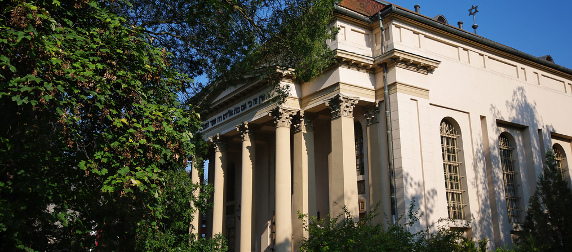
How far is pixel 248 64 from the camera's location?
51.5 ft

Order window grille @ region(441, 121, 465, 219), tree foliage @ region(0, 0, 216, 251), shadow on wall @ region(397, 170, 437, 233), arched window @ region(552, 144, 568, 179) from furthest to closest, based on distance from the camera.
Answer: arched window @ region(552, 144, 568, 179)
window grille @ region(441, 121, 465, 219)
shadow on wall @ region(397, 170, 437, 233)
tree foliage @ region(0, 0, 216, 251)

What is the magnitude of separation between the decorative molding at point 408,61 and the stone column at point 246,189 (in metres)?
7.71

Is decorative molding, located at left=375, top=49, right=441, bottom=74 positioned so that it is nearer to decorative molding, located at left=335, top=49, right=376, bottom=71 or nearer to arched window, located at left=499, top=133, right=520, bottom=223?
decorative molding, located at left=335, top=49, right=376, bottom=71

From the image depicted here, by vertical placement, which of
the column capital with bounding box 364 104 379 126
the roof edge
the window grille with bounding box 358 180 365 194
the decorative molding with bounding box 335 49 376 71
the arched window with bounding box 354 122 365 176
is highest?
the roof edge

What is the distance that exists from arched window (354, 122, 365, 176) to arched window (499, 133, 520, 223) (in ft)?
23.5

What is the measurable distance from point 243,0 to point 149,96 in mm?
5549

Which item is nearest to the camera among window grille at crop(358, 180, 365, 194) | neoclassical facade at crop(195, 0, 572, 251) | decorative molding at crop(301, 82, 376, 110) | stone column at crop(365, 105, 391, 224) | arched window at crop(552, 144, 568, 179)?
stone column at crop(365, 105, 391, 224)

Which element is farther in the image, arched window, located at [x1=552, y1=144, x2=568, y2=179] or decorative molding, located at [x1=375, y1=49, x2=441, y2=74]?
arched window, located at [x1=552, y1=144, x2=568, y2=179]

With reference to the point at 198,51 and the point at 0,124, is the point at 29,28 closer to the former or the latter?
the point at 0,124

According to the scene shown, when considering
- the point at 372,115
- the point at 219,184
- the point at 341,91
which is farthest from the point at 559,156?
the point at 219,184

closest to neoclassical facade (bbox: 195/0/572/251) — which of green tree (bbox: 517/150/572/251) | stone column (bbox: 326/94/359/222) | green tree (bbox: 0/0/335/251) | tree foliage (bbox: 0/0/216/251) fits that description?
stone column (bbox: 326/94/359/222)

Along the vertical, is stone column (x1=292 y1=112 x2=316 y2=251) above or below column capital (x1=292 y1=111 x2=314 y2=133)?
below

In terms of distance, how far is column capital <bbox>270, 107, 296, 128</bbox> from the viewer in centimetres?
2265

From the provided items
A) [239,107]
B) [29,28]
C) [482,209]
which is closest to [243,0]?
[29,28]
